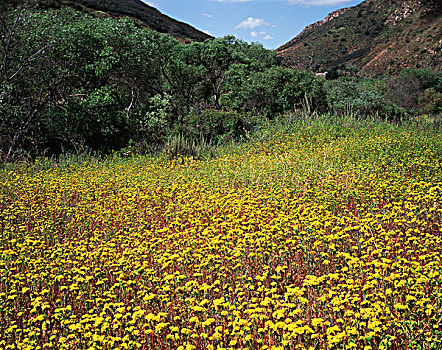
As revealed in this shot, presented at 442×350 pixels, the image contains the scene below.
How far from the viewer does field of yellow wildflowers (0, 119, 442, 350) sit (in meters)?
2.80

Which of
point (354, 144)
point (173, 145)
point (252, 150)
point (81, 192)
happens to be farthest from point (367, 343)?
point (173, 145)

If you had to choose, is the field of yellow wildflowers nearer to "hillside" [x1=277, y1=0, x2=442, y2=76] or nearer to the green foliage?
the green foliage

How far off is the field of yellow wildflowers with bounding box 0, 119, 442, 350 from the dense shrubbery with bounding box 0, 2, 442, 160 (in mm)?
2246

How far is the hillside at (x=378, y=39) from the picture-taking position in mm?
52594

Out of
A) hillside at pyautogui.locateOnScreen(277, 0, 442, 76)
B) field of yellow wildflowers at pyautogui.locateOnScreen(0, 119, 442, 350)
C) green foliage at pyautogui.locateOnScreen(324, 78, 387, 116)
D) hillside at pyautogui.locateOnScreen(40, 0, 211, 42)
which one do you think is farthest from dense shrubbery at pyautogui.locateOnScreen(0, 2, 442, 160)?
hillside at pyautogui.locateOnScreen(277, 0, 442, 76)

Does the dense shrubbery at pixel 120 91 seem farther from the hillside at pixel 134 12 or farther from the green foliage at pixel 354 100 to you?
the hillside at pixel 134 12

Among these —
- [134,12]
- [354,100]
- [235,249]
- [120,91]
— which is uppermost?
[134,12]

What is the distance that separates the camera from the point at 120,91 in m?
12.8

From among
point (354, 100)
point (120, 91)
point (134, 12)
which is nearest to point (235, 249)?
point (120, 91)

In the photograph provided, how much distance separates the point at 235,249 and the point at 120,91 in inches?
409

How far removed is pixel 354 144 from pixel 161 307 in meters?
5.75

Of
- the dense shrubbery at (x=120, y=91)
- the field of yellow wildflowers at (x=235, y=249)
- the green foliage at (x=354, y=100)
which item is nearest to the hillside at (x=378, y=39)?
the green foliage at (x=354, y=100)

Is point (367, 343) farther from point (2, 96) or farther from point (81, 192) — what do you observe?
point (2, 96)

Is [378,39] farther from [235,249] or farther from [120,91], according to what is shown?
[235,249]
